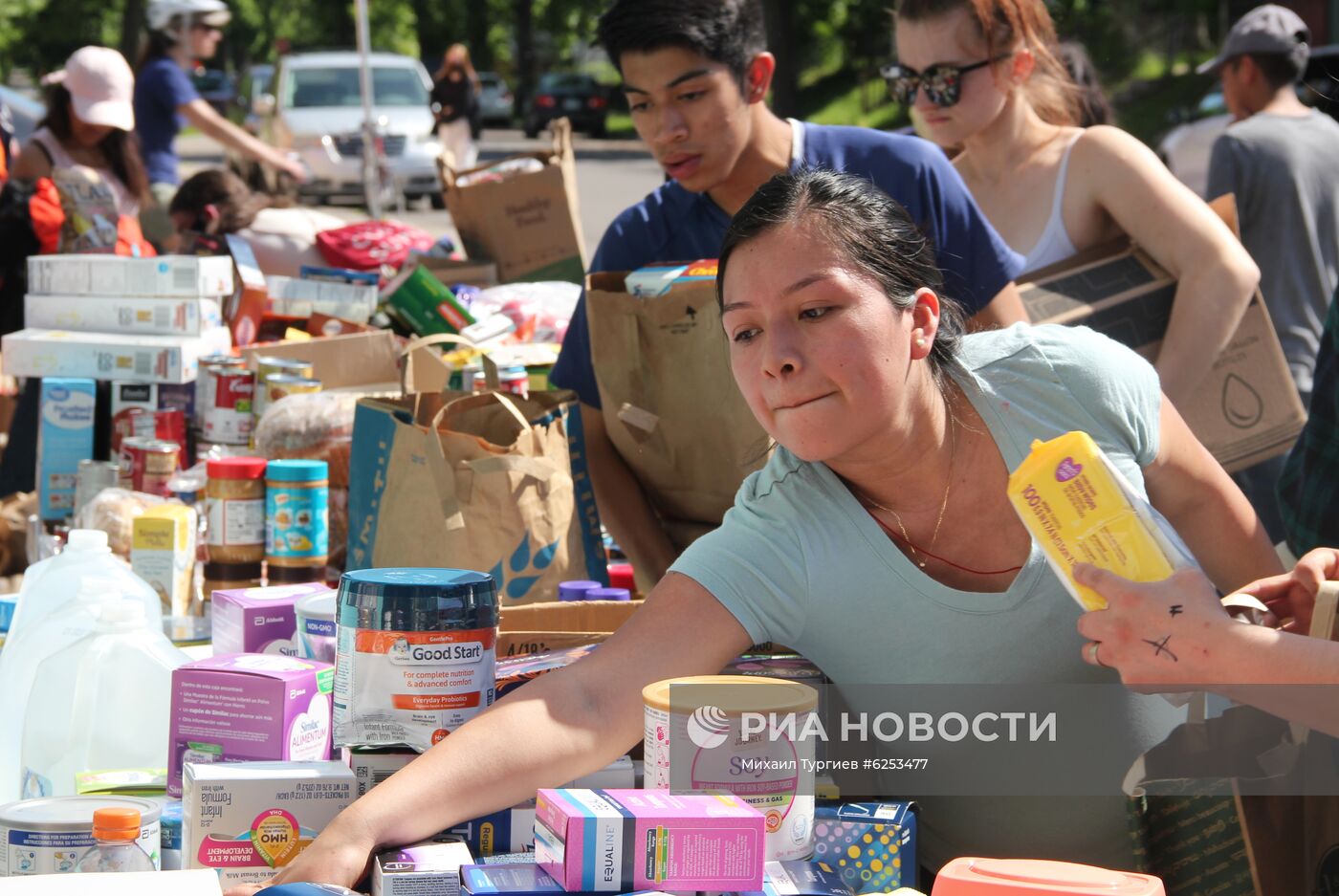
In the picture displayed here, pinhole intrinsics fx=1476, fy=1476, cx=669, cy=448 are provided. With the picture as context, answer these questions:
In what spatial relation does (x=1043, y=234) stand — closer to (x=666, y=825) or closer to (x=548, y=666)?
(x=548, y=666)

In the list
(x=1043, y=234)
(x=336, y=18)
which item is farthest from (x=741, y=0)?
(x=336, y=18)

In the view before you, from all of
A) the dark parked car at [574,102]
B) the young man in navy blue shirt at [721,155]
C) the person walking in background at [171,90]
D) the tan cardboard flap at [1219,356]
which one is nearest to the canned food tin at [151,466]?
the young man in navy blue shirt at [721,155]

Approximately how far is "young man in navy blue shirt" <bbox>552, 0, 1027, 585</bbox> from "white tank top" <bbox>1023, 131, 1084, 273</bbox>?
39cm

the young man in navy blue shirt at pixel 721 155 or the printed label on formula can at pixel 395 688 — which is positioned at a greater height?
the young man in navy blue shirt at pixel 721 155

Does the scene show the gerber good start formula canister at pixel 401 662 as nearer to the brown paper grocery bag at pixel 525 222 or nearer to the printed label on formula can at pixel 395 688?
the printed label on formula can at pixel 395 688

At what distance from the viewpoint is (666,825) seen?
155 cm

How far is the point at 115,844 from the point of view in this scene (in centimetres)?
167

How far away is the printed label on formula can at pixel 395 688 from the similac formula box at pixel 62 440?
223 centimetres

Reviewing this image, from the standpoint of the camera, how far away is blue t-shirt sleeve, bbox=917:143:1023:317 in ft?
9.96

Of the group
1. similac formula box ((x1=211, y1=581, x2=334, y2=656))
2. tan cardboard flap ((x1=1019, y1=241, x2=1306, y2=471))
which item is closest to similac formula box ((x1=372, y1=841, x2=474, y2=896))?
similac formula box ((x1=211, y1=581, x2=334, y2=656))

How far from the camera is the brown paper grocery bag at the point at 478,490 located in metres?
2.90

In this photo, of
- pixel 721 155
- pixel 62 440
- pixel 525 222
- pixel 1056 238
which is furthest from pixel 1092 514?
pixel 525 222

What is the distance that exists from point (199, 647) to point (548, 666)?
38.6 inches

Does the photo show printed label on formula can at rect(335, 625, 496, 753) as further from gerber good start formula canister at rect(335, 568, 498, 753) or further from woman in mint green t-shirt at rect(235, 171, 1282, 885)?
woman in mint green t-shirt at rect(235, 171, 1282, 885)
